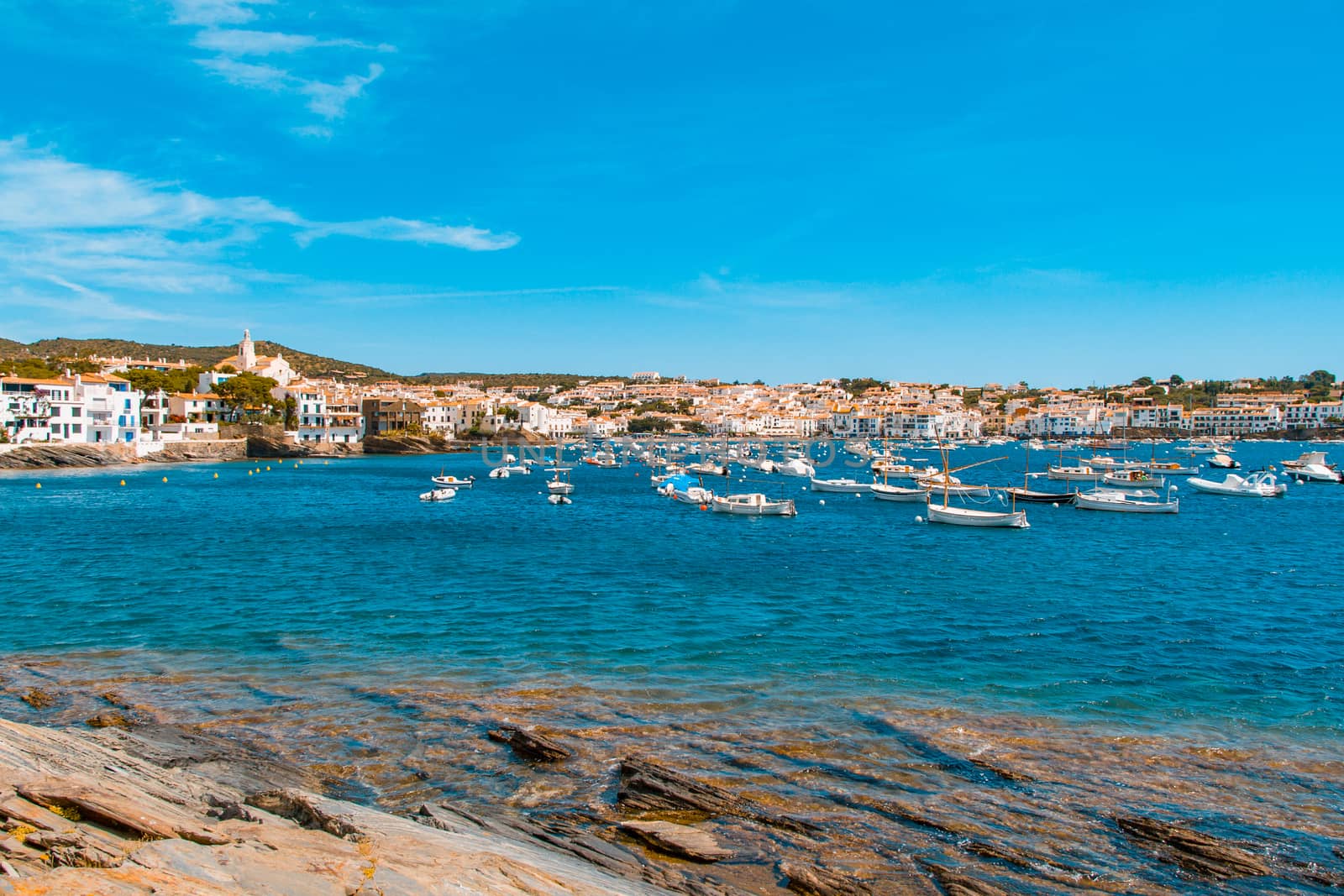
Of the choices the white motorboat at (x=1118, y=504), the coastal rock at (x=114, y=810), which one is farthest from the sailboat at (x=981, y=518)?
the coastal rock at (x=114, y=810)

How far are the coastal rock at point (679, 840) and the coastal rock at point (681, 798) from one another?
442mm

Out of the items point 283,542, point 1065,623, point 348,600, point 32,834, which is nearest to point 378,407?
point 283,542

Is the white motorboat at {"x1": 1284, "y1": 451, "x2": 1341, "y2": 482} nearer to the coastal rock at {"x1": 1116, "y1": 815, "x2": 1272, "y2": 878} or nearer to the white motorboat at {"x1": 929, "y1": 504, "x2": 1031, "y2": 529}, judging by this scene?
the white motorboat at {"x1": 929, "y1": 504, "x2": 1031, "y2": 529}

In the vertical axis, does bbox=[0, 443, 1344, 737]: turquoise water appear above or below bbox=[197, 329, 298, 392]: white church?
below

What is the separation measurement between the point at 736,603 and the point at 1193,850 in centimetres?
1371

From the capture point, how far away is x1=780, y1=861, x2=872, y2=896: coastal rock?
7707 millimetres

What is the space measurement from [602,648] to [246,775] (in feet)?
26.1

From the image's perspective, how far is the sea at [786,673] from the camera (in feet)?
31.4

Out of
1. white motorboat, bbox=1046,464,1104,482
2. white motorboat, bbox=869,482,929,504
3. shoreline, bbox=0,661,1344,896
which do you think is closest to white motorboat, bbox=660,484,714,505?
white motorboat, bbox=869,482,929,504

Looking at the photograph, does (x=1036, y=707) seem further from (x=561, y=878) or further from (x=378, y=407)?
(x=378, y=407)

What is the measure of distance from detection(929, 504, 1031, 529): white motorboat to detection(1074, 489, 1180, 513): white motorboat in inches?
409

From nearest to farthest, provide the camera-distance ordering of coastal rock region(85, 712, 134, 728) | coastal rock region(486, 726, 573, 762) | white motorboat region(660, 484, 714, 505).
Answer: coastal rock region(486, 726, 573, 762) → coastal rock region(85, 712, 134, 728) → white motorboat region(660, 484, 714, 505)

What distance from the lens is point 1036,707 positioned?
13492mm

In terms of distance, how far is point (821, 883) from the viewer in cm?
780
